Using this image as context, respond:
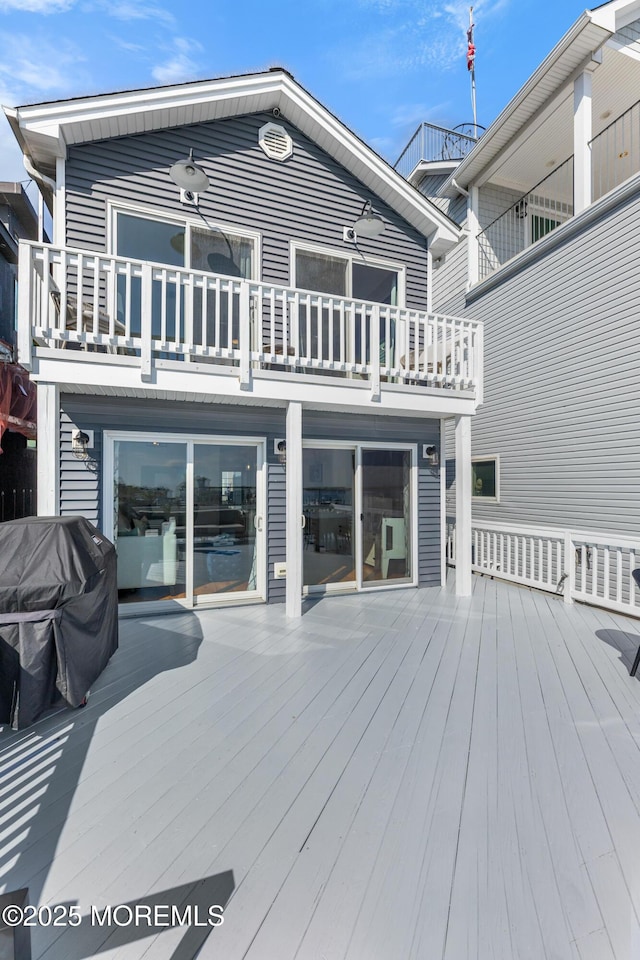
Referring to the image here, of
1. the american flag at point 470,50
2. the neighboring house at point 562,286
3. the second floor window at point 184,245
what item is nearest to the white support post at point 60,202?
the second floor window at point 184,245

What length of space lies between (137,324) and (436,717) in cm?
492

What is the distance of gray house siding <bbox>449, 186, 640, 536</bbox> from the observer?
5.85 m

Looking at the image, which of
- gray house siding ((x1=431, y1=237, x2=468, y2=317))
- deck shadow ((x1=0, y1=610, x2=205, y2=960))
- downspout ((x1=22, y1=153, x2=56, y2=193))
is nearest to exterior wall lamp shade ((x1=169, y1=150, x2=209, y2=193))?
downspout ((x1=22, y1=153, x2=56, y2=193))

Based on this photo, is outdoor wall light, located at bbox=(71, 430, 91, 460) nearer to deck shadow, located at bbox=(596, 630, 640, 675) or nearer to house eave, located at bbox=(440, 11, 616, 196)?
deck shadow, located at bbox=(596, 630, 640, 675)

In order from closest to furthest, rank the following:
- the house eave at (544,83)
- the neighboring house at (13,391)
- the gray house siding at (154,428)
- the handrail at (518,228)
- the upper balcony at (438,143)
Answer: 1. the gray house siding at (154,428)
2. the house eave at (544,83)
3. the neighboring house at (13,391)
4. the handrail at (518,228)
5. the upper balcony at (438,143)

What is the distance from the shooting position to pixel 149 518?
523 centimetres

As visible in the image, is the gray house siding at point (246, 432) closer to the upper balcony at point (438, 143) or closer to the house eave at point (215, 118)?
the house eave at point (215, 118)

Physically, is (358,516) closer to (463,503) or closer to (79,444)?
(463,503)

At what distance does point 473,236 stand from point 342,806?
9453 mm

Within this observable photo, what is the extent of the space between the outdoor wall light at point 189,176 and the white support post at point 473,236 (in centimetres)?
547

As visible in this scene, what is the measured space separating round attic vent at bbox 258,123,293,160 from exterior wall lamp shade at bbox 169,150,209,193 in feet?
3.54

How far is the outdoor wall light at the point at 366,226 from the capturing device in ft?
19.7

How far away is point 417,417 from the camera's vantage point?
6.51 meters

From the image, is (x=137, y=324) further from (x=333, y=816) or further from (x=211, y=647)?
(x=333, y=816)
